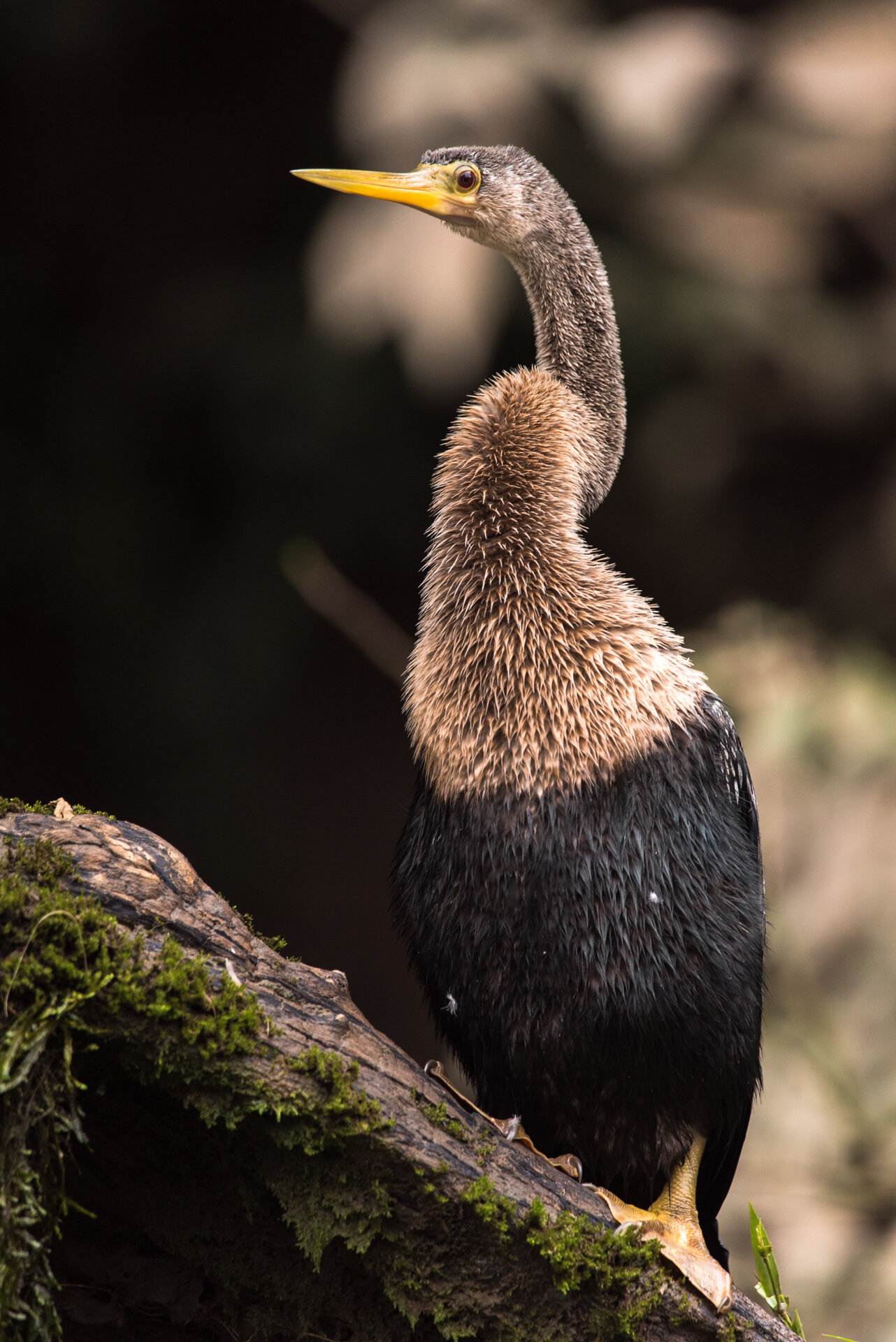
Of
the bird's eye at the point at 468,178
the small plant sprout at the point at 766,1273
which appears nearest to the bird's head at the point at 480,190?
the bird's eye at the point at 468,178

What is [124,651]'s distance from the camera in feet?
22.9

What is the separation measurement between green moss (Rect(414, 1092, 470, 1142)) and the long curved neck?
1604mm

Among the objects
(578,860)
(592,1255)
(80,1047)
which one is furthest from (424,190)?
(592,1255)

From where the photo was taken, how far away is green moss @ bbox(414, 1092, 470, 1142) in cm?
212

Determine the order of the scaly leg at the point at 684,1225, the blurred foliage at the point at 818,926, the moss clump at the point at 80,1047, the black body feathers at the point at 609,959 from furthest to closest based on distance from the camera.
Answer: the blurred foliage at the point at 818,926 < the black body feathers at the point at 609,959 < the scaly leg at the point at 684,1225 < the moss clump at the point at 80,1047

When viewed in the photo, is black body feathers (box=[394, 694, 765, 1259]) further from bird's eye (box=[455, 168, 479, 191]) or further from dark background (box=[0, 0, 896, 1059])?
dark background (box=[0, 0, 896, 1059])

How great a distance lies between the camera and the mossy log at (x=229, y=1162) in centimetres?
189

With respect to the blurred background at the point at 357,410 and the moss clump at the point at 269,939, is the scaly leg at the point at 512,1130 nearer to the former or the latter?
the moss clump at the point at 269,939

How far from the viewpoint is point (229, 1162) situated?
6.84 ft

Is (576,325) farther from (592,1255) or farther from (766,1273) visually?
(766,1273)

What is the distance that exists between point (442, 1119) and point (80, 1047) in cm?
63

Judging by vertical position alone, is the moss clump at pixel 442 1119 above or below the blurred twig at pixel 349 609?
below

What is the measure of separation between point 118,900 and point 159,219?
595cm

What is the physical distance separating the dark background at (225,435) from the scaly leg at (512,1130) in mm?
4048
